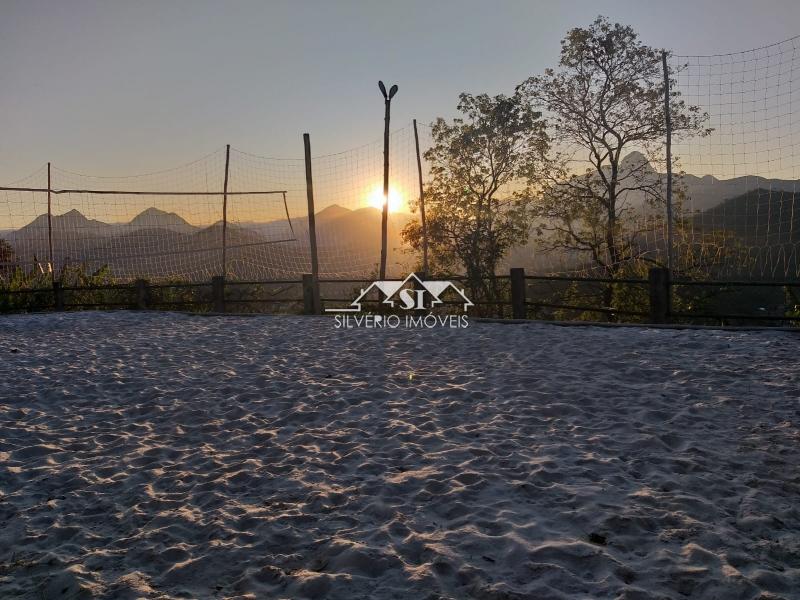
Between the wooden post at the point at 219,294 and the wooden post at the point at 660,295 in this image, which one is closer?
the wooden post at the point at 660,295

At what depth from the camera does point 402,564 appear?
108 inches

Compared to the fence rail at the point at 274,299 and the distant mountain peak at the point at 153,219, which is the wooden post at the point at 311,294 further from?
the distant mountain peak at the point at 153,219

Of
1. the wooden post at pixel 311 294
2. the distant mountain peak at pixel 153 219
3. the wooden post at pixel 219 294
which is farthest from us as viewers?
the distant mountain peak at pixel 153 219

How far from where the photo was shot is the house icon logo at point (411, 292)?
37.5ft

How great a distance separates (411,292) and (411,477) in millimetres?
8409

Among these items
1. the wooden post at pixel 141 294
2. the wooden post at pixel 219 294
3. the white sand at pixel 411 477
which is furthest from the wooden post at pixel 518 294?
the wooden post at pixel 141 294

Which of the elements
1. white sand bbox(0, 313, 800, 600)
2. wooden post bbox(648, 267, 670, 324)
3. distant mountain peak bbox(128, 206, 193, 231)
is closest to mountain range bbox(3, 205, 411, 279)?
distant mountain peak bbox(128, 206, 193, 231)

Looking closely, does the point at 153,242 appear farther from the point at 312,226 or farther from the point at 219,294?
the point at 312,226

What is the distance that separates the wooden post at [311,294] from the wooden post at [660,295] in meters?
6.26

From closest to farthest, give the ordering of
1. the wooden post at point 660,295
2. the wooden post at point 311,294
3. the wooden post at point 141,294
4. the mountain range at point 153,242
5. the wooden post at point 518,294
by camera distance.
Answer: the wooden post at point 660,295 → the wooden post at point 518,294 → the wooden post at point 311,294 → the wooden post at point 141,294 → the mountain range at point 153,242

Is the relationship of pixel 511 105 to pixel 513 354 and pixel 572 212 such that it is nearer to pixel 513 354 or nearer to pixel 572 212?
pixel 572 212

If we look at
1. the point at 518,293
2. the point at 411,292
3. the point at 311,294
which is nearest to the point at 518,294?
the point at 518,293

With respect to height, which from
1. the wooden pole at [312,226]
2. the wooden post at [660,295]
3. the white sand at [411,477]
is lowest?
the white sand at [411,477]

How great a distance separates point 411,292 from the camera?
12.0 metres
